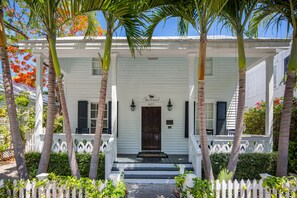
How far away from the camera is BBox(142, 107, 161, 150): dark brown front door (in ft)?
30.3

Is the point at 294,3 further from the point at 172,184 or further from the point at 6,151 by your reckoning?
the point at 6,151

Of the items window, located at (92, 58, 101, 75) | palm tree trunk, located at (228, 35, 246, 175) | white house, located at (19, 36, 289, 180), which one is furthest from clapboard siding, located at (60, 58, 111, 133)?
palm tree trunk, located at (228, 35, 246, 175)

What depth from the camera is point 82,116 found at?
946cm

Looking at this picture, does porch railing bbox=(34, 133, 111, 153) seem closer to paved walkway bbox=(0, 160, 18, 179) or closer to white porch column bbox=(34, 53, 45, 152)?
white porch column bbox=(34, 53, 45, 152)

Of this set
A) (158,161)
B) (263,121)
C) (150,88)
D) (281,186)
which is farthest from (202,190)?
(263,121)

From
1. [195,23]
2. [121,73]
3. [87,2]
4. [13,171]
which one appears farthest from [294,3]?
[13,171]

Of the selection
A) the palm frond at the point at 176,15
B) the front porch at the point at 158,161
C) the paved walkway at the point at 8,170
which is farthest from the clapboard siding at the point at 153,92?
the paved walkway at the point at 8,170

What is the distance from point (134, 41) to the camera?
525 cm

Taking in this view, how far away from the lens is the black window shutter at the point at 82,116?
9.42 metres

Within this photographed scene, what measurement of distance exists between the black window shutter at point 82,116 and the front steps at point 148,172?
126 inches

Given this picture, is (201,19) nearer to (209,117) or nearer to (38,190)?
(38,190)

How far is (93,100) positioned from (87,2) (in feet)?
19.4

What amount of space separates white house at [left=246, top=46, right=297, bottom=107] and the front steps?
9688 millimetres

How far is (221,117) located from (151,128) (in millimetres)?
3111
